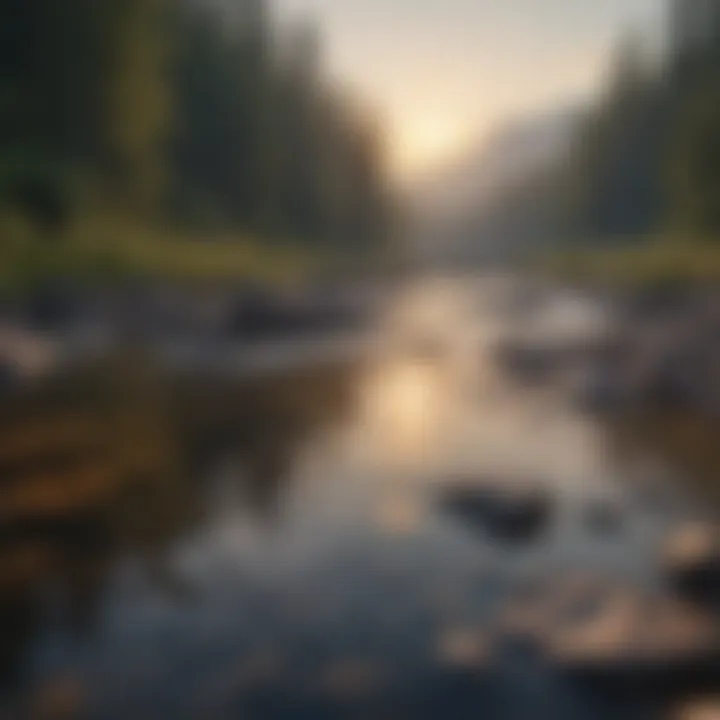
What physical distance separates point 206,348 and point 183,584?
20.2 m

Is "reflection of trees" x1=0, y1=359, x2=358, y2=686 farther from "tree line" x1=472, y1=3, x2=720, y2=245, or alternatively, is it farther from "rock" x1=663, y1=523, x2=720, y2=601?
"tree line" x1=472, y1=3, x2=720, y2=245

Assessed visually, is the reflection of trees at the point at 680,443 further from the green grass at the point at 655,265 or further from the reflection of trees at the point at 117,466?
the green grass at the point at 655,265

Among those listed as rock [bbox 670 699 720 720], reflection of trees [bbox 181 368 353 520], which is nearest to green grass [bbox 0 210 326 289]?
reflection of trees [bbox 181 368 353 520]

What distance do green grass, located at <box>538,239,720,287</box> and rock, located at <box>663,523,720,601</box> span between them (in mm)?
27687

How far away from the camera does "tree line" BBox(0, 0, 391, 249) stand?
42406 mm

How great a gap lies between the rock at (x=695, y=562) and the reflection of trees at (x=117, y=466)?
4.89 metres

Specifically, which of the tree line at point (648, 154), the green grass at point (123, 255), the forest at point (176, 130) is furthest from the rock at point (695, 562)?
the tree line at point (648, 154)

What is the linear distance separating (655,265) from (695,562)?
37.3 meters

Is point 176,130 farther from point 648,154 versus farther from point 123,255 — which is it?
point 648,154

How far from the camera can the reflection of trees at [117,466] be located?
1019 cm

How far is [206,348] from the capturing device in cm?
3005

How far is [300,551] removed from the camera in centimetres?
1127

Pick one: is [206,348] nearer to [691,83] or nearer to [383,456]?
[383,456]

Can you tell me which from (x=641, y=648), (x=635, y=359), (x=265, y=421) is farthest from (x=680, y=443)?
(x=641, y=648)
